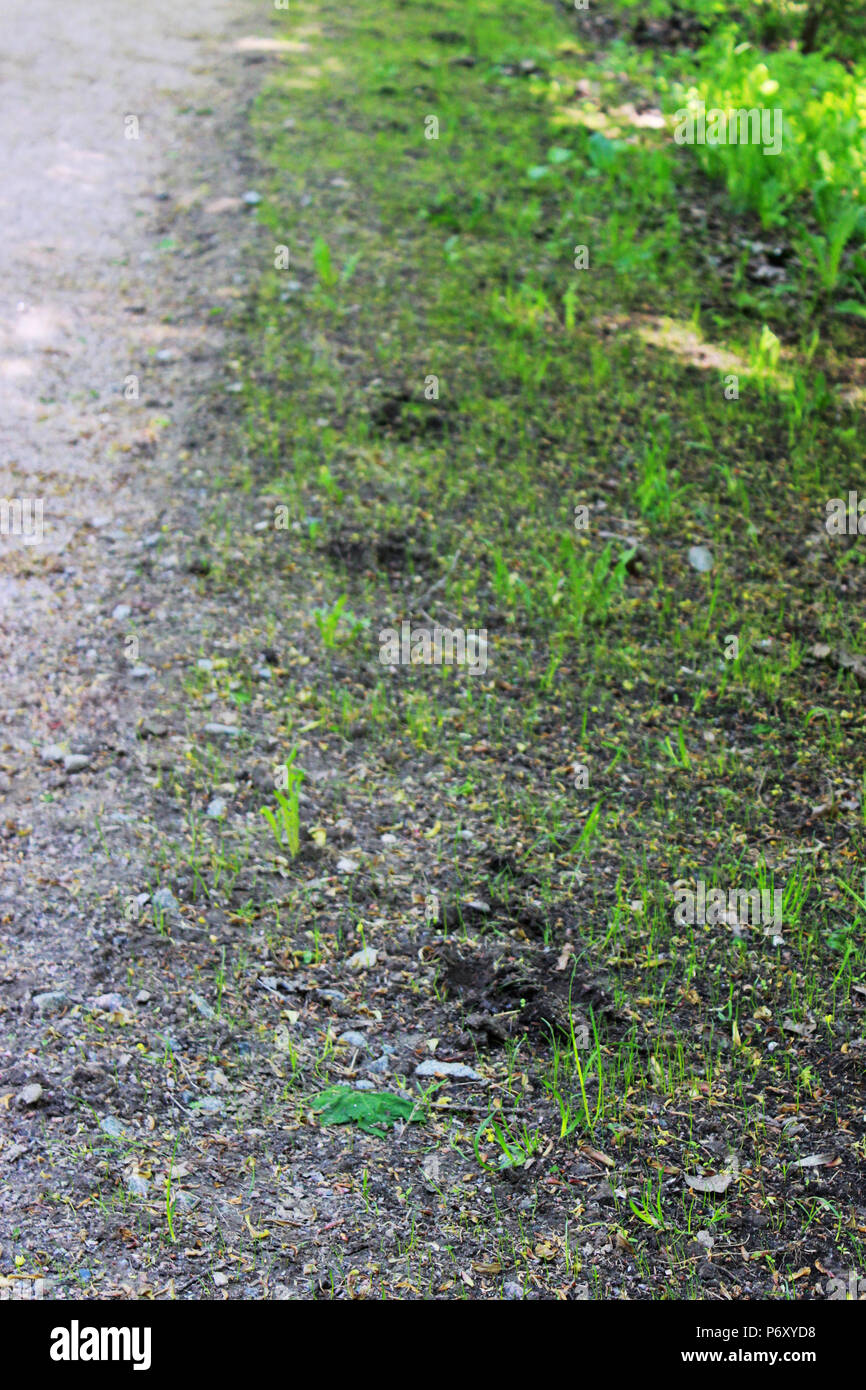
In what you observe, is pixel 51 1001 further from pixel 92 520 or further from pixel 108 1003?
pixel 92 520

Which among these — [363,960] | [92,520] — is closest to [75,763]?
[363,960]

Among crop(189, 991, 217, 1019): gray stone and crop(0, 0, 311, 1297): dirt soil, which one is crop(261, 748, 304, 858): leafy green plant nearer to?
crop(0, 0, 311, 1297): dirt soil

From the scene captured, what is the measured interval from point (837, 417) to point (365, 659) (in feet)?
9.49

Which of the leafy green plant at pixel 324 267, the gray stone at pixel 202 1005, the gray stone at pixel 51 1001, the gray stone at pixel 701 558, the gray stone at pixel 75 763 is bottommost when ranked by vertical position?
the gray stone at pixel 202 1005

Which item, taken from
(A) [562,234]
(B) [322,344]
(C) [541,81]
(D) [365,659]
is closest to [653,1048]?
(D) [365,659]

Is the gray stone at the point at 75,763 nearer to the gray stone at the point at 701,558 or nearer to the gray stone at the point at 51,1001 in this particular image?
the gray stone at the point at 51,1001

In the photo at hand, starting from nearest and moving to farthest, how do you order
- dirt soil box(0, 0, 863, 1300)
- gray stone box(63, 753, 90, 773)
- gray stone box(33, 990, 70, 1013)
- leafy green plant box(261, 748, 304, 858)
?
1. dirt soil box(0, 0, 863, 1300)
2. gray stone box(33, 990, 70, 1013)
3. leafy green plant box(261, 748, 304, 858)
4. gray stone box(63, 753, 90, 773)

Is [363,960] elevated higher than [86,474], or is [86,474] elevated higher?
[86,474]

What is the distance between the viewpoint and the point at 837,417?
5.71m

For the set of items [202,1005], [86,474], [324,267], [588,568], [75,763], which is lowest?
[202,1005]

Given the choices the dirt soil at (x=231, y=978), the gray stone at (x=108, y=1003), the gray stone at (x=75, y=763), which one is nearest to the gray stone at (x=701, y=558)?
the dirt soil at (x=231, y=978)

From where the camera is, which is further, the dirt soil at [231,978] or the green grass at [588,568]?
the green grass at [588,568]

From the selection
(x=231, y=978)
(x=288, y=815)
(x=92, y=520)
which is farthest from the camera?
(x=92, y=520)

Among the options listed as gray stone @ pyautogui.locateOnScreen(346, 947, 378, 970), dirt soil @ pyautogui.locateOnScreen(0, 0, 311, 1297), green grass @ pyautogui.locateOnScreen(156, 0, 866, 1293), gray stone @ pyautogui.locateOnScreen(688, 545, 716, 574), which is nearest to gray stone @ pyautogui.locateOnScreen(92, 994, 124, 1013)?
dirt soil @ pyautogui.locateOnScreen(0, 0, 311, 1297)
